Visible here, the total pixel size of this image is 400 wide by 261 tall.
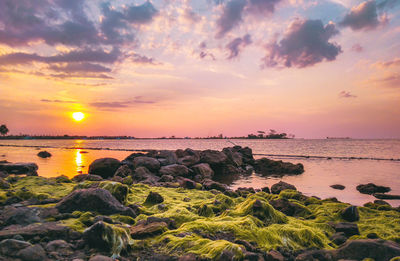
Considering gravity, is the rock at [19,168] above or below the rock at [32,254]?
below

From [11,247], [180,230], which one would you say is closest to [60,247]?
[11,247]

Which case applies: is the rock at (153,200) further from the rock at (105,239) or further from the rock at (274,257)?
the rock at (274,257)

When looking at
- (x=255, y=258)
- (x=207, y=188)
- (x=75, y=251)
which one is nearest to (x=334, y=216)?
(x=255, y=258)

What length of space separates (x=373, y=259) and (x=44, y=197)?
388 inches

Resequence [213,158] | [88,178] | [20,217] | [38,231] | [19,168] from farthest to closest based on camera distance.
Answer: [213,158], [19,168], [88,178], [20,217], [38,231]

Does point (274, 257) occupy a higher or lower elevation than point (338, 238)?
higher

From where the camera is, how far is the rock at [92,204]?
274 inches

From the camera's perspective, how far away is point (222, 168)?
27.3 meters

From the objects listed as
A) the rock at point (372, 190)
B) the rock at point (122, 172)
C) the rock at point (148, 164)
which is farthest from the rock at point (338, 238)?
the rock at point (148, 164)

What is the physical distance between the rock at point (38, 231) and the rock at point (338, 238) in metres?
6.17

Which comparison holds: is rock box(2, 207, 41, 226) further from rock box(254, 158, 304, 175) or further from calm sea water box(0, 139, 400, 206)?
rock box(254, 158, 304, 175)

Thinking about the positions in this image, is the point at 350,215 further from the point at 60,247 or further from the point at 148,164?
the point at 148,164

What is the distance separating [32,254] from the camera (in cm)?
398

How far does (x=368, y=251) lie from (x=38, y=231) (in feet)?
20.7
